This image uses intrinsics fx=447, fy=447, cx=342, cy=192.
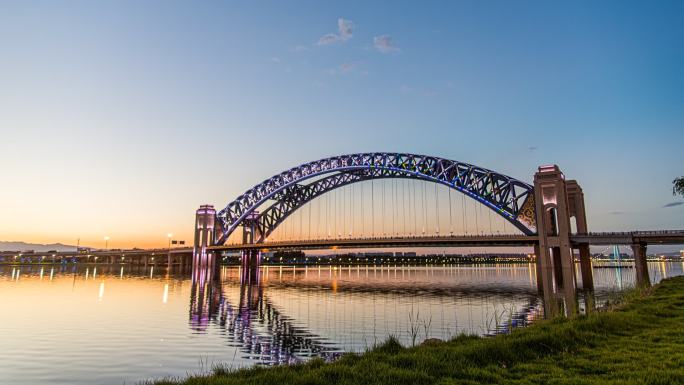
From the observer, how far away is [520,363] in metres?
9.16

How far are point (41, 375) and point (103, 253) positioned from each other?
6101 inches

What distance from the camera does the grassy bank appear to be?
308 inches

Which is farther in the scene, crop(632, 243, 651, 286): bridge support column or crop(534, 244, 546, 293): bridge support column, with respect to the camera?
crop(534, 244, 546, 293): bridge support column

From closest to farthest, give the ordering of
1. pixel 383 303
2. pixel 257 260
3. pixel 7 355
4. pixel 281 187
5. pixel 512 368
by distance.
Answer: pixel 512 368
pixel 7 355
pixel 383 303
pixel 281 187
pixel 257 260

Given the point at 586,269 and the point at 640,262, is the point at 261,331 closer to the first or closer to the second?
the point at 640,262

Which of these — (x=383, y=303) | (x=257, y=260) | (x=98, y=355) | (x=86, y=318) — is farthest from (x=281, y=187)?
(x=98, y=355)

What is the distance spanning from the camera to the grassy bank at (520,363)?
7.83 meters

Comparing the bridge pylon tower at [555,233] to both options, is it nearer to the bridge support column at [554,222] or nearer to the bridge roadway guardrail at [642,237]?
the bridge support column at [554,222]

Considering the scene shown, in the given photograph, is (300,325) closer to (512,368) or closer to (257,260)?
(512,368)

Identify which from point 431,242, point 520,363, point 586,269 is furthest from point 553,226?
point 520,363

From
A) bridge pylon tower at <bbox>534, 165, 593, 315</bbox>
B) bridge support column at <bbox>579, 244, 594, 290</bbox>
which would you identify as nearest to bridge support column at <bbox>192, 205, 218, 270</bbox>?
bridge pylon tower at <bbox>534, 165, 593, 315</bbox>

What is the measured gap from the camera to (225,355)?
1526cm

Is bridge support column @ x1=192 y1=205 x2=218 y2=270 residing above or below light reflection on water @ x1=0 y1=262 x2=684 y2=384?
above

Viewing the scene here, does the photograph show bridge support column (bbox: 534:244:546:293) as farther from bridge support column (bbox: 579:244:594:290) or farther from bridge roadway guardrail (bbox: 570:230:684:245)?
bridge roadway guardrail (bbox: 570:230:684:245)
